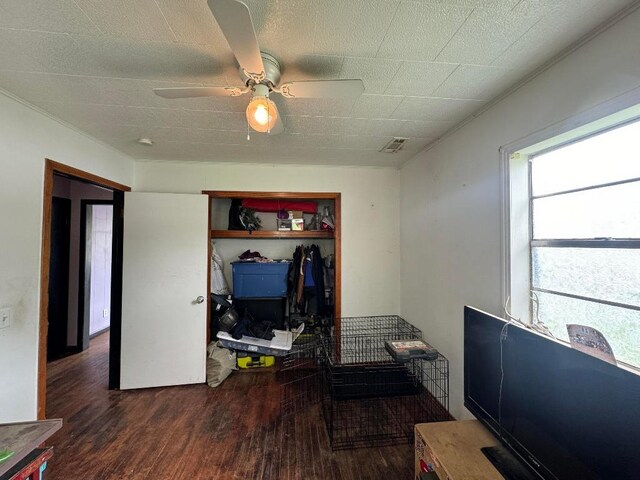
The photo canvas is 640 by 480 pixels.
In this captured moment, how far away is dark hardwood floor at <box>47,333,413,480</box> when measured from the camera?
5.56 ft

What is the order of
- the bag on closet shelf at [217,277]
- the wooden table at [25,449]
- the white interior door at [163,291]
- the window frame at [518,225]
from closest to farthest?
the wooden table at [25,449], the window frame at [518,225], the white interior door at [163,291], the bag on closet shelf at [217,277]

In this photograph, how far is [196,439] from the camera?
1984mm

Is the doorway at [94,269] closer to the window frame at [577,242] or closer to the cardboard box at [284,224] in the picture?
the cardboard box at [284,224]

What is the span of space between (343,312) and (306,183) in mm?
1627

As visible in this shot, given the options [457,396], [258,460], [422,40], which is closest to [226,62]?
[422,40]

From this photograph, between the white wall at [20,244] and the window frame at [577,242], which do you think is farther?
the white wall at [20,244]

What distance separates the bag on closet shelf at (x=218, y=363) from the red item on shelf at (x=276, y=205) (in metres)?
1.71

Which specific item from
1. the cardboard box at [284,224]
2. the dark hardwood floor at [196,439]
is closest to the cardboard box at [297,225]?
the cardboard box at [284,224]

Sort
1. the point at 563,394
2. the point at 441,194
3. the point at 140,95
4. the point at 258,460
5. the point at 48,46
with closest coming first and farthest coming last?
the point at 563,394, the point at 48,46, the point at 140,95, the point at 258,460, the point at 441,194

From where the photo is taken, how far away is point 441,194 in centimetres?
235

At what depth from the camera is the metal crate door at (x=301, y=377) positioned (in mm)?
2445

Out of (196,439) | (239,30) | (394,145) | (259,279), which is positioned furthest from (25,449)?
(394,145)

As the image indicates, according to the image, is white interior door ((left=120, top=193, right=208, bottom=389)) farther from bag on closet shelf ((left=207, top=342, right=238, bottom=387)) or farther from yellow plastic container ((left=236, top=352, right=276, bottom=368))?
yellow plastic container ((left=236, top=352, right=276, bottom=368))

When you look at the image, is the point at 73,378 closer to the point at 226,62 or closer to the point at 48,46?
the point at 48,46
